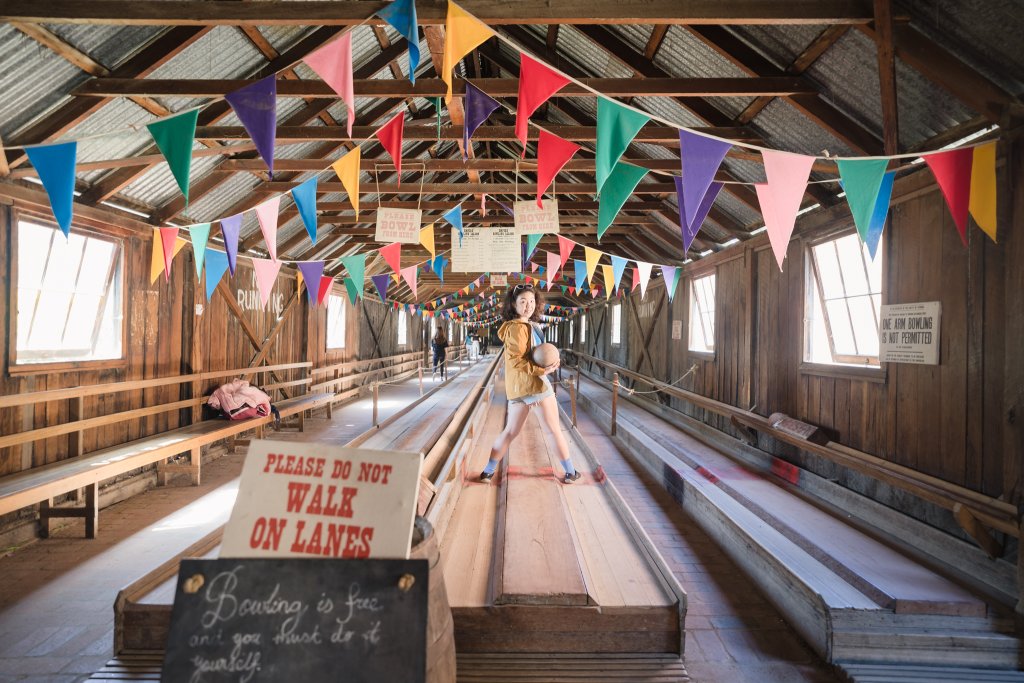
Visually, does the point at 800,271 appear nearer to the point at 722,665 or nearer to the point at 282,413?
the point at 722,665

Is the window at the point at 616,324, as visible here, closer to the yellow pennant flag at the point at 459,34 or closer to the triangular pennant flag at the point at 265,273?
the triangular pennant flag at the point at 265,273

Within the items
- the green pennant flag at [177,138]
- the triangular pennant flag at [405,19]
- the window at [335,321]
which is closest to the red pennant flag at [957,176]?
the triangular pennant flag at [405,19]

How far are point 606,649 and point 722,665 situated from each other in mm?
639

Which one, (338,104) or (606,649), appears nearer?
(606,649)

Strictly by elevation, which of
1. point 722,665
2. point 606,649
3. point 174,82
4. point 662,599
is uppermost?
point 174,82

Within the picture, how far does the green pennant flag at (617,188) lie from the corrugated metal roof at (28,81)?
4065 mm

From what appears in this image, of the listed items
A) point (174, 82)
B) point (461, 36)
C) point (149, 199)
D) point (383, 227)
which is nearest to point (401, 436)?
point (383, 227)

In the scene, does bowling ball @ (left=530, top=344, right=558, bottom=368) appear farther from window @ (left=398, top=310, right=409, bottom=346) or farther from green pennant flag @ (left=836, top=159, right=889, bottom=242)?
window @ (left=398, top=310, right=409, bottom=346)

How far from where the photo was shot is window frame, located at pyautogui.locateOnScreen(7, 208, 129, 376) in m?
3.78

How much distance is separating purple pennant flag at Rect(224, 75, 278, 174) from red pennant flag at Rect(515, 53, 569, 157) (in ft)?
4.78

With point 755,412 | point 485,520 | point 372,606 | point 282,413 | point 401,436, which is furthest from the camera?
point 282,413

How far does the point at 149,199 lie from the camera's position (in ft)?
16.9

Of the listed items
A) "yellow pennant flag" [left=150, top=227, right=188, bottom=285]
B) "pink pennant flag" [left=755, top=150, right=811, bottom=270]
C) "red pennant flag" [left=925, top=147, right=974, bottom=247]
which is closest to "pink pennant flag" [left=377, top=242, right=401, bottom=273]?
"yellow pennant flag" [left=150, top=227, right=188, bottom=285]

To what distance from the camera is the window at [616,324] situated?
14230mm
